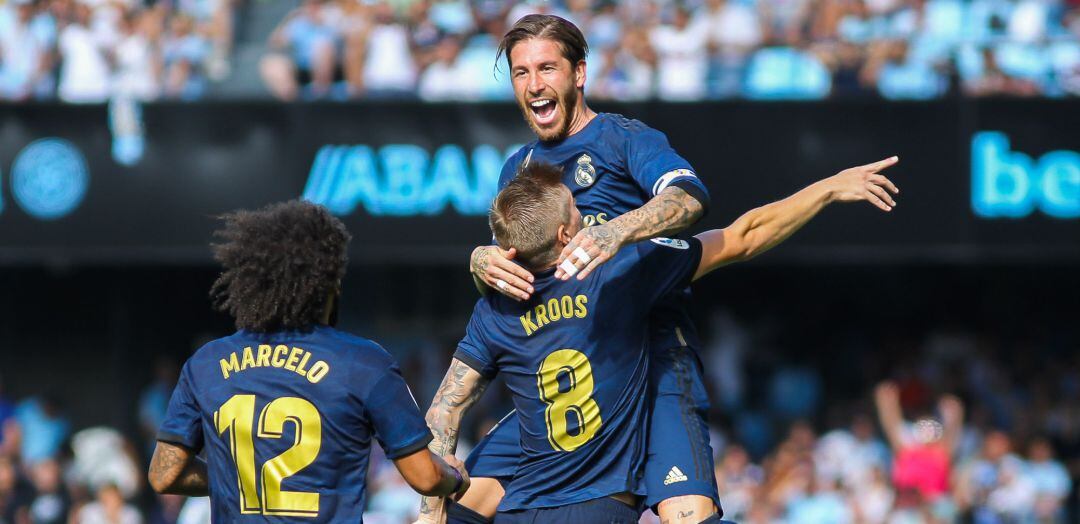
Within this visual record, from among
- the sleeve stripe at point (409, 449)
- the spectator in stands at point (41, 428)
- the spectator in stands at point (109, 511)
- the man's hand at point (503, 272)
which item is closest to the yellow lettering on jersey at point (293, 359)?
the sleeve stripe at point (409, 449)

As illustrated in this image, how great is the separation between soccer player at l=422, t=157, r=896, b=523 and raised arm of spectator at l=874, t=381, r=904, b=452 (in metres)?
7.78

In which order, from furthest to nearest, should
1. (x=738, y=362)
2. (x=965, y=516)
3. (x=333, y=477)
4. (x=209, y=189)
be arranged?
1. (x=738, y=362)
2. (x=209, y=189)
3. (x=965, y=516)
4. (x=333, y=477)

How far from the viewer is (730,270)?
1556cm

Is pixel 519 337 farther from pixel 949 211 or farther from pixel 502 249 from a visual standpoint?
pixel 949 211

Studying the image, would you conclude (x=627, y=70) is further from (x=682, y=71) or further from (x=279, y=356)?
(x=279, y=356)

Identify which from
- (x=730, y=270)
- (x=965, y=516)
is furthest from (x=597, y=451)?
(x=730, y=270)

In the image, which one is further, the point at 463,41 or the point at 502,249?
the point at 463,41

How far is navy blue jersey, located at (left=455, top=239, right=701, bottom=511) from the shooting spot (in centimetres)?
499

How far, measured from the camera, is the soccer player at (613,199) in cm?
502

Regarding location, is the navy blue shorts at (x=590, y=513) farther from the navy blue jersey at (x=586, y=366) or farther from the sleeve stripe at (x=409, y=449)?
the sleeve stripe at (x=409, y=449)

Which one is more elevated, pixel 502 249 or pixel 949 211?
pixel 502 249

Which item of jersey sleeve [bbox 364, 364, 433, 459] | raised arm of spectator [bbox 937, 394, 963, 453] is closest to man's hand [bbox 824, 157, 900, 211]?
jersey sleeve [bbox 364, 364, 433, 459]

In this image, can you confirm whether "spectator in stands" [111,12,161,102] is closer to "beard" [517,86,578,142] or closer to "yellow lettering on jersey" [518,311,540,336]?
"beard" [517,86,578,142]

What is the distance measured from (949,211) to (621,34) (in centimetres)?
328
